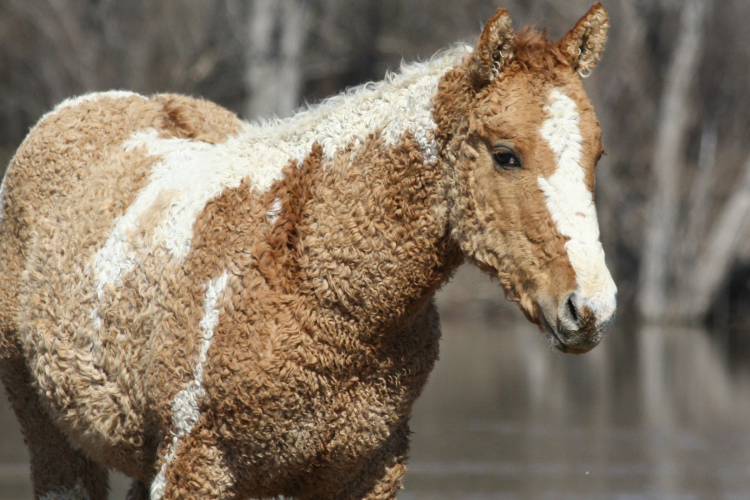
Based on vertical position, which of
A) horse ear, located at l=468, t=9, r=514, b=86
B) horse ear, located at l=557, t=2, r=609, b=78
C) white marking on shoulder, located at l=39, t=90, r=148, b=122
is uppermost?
white marking on shoulder, located at l=39, t=90, r=148, b=122

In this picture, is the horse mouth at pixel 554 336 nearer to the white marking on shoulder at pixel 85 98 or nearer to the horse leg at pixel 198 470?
the horse leg at pixel 198 470

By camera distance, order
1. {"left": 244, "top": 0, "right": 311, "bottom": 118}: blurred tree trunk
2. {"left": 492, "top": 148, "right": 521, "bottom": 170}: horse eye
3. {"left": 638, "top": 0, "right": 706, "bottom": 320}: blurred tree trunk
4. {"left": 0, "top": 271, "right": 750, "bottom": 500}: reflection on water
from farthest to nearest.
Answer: {"left": 244, "top": 0, "right": 311, "bottom": 118}: blurred tree trunk, {"left": 638, "top": 0, "right": 706, "bottom": 320}: blurred tree trunk, {"left": 0, "top": 271, "right": 750, "bottom": 500}: reflection on water, {"left": 492, "top": 148, "right": 521, "bottom": 170}: horse eye

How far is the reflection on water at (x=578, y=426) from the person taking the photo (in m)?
6.52

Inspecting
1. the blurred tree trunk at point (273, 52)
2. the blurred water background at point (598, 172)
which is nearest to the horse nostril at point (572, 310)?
the blurred water background at point (598, 172)

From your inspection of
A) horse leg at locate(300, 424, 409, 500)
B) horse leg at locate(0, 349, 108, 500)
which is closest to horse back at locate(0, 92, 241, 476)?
horse leg at locate(0, 349, 108, 500)

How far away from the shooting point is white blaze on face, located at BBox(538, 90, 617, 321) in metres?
2.53

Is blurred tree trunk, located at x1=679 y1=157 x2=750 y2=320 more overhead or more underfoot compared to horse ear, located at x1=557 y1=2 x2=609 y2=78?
more overhead

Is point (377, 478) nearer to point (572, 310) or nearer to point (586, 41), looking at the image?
point (572, 310)

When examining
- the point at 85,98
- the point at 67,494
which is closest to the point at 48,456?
the point at 67,494

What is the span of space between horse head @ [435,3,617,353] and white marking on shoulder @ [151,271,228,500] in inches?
31.3

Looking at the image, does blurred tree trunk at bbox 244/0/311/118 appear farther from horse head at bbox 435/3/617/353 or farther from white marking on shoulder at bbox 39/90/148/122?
horse head at bbox 435/3/617/353

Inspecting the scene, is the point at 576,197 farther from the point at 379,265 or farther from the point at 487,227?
the point at 379,265

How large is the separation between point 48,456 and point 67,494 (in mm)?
173

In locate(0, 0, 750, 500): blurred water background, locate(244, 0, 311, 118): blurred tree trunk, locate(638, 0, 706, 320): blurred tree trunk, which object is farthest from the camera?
locate(244, 0, 311, 118): blurred tree trunk
